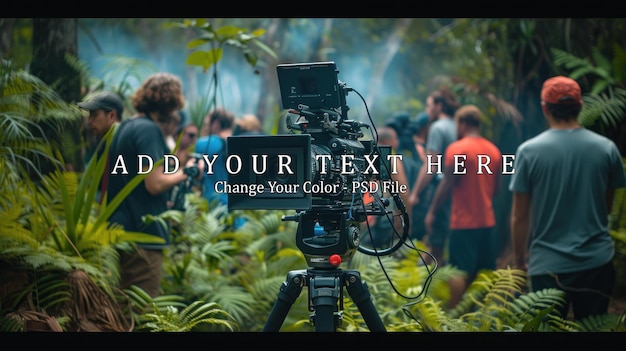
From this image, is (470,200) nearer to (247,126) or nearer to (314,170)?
(247,126)

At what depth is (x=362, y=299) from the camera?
149 inches

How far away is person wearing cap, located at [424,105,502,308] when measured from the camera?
20.8 feet

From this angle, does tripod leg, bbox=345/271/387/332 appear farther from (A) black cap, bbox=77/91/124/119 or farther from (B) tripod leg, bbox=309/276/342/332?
(A) black cap, bbox=77/91/124/119

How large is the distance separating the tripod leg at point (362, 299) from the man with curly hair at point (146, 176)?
5.81 ft

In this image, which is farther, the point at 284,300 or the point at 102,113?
the point at 102,113

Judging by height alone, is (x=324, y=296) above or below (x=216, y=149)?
below

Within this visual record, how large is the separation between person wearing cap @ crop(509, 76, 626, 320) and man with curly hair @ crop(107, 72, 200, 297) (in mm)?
2265

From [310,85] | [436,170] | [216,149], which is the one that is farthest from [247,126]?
[310,85]

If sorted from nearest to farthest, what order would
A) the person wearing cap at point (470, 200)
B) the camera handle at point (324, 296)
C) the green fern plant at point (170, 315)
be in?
the camera handle at point (324, 296), the green fern plant at point (170, 315), the person wearing cap at point (470, 200)

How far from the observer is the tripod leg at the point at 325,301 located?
366 cm

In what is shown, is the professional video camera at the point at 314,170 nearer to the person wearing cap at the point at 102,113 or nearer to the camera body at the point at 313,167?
the camera body at the point at 313,167

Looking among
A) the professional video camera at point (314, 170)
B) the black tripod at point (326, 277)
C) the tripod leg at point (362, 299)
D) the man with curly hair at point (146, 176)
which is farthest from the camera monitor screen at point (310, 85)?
the man with curly hair at point (146, 176)

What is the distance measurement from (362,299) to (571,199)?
5.72 ft
